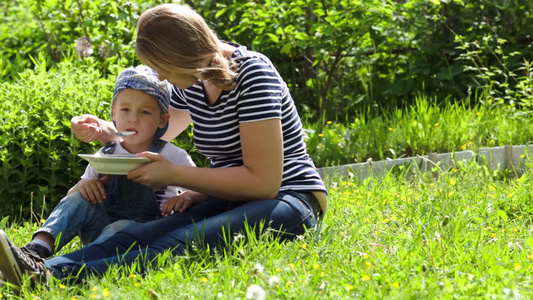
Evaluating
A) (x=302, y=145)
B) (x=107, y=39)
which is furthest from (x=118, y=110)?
(x=107, y=39)

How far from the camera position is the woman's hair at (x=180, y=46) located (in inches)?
107

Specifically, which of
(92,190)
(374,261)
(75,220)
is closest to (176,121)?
(92,190)

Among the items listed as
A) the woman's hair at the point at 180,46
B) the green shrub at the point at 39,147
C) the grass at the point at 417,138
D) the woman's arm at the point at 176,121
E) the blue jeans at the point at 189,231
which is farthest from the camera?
the grass at the point at 417,138

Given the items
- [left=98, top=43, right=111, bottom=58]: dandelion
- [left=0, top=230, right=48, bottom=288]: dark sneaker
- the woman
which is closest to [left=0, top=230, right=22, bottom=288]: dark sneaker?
[left=0, top=230, right=48, bottom=288]: dark sneaker

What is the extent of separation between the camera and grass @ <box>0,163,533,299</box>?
217cm

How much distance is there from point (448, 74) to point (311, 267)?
392cm

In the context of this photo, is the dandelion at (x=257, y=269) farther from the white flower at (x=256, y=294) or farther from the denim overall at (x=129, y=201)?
the denim overall at (x=129, y=201)

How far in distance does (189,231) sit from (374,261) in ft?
2.28

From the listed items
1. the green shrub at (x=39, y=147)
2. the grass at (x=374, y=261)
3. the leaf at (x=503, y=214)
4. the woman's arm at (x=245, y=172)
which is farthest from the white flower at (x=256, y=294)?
the green shrub at (x=39, y=147)

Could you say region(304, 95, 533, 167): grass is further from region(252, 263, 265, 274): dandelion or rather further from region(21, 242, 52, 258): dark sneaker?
region(252, 263, 265, 274): dandelion

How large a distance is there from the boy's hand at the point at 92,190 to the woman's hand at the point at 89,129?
212mm

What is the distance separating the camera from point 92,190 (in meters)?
2.96

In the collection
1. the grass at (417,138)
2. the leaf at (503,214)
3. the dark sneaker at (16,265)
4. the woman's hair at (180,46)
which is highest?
the woman's hair at (180,46)

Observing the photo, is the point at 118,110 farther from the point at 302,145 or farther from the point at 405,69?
the point at 405,69
